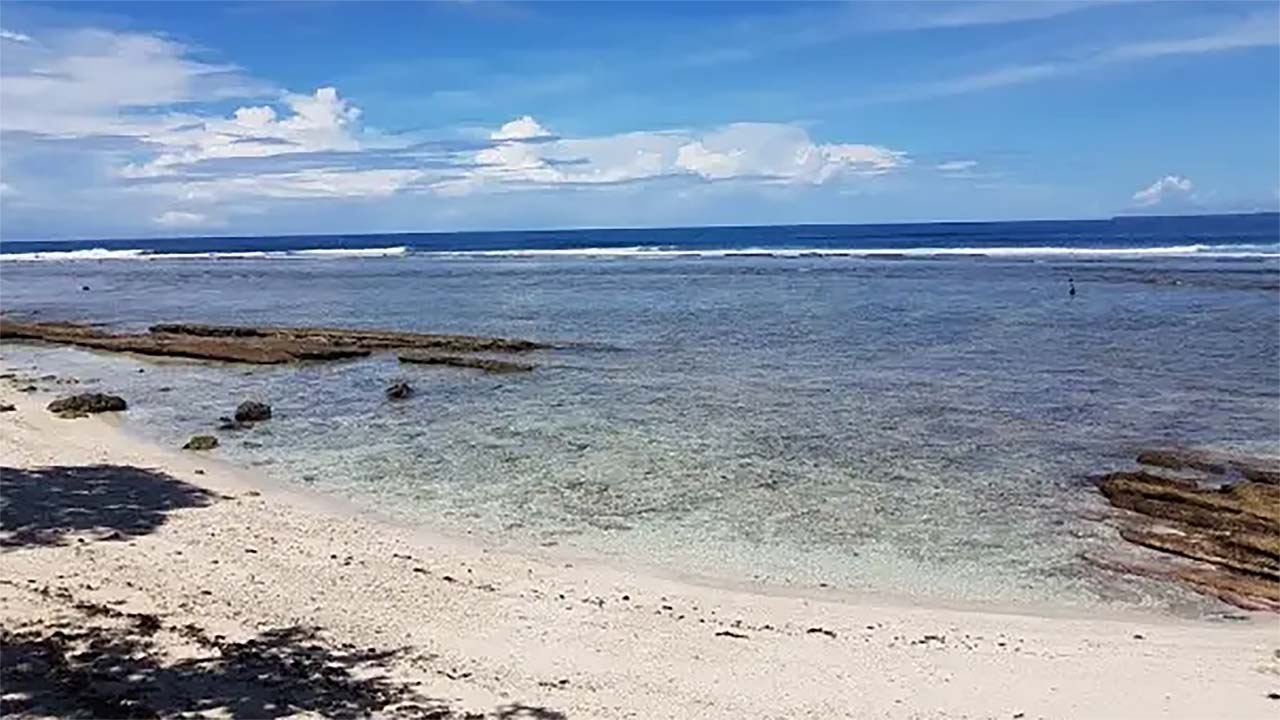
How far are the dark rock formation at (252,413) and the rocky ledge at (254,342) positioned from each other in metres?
7.43

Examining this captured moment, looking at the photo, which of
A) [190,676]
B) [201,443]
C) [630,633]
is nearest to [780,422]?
[201,443]

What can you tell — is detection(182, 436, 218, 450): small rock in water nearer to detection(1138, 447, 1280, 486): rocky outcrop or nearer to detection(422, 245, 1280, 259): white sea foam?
detection(1138, 447, 1280, 486): rocky outcrop

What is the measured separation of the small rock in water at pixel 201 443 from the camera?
17078 millimetres

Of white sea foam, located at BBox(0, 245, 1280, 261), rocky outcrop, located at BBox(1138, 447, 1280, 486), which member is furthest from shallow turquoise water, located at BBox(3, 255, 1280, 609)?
white sea foam, located at BBox(0, 245, 1280, 261)

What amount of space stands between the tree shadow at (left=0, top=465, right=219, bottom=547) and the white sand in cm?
41

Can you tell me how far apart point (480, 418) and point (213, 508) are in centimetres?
706

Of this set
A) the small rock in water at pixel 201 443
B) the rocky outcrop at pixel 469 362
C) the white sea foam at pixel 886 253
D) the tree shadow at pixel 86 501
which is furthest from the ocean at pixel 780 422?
the white sea foam at pixel 886 253

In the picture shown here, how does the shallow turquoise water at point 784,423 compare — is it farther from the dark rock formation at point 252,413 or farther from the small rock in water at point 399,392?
the small rock in water at point 399,392

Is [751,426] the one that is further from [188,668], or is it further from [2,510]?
[188,668]

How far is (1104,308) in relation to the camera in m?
41.5

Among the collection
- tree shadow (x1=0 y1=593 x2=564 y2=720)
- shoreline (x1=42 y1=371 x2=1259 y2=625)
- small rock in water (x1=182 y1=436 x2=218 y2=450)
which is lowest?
shoreline (x1=42 y1=371 x2=1259 y2=625)

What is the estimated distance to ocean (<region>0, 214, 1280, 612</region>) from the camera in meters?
12.5

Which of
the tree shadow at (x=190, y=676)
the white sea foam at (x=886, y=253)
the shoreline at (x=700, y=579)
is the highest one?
the white sea foam at (x=886, y=253)

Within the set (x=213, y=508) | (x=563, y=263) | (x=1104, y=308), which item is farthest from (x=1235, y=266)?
(x=213, y=508)
